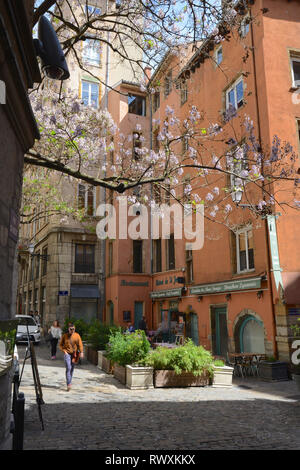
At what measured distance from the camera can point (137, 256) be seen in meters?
26.9

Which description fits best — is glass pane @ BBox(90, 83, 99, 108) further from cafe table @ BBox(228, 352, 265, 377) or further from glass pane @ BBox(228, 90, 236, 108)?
cafe table @ BBox(228, 352, 265, 377)

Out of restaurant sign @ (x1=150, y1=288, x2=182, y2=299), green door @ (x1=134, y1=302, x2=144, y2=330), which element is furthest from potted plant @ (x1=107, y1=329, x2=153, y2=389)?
green door @ (x1=134, y1=302, x2=144, y2=330)

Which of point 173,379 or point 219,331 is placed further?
point 219,331

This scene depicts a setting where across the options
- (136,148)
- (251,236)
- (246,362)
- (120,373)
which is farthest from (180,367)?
(136,148)

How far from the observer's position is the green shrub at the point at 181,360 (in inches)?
411

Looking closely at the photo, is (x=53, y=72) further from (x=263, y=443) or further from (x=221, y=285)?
(x=221, y=285)

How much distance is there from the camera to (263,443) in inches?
230

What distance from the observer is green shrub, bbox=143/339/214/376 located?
10438mm

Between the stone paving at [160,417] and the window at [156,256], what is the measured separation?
14648 millimetres

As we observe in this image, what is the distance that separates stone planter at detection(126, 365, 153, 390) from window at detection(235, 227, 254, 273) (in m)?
6.76

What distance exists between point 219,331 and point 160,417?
10285mm

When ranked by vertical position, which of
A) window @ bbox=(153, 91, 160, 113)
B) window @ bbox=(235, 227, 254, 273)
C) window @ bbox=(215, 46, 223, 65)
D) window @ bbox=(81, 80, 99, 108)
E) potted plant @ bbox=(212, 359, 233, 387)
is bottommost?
potted plant @ bbox=(212, 359, 233, 387)

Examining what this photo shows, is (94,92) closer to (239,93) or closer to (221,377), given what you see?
(239,93)

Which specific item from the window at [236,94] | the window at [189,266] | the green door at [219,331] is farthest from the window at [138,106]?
the green door at [219,331]
